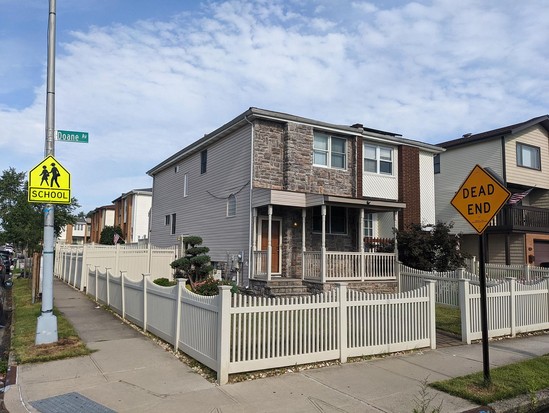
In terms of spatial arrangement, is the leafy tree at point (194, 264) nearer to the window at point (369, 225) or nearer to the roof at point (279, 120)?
the roof at point (279, 120)

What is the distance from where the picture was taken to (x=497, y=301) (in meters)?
10.1

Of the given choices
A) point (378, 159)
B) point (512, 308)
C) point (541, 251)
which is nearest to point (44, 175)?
point (512, 308)

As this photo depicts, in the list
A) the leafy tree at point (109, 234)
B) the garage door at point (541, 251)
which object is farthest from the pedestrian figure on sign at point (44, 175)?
the leafy tree at point (109, 234)

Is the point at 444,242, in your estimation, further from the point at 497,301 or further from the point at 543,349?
the point at 543,349

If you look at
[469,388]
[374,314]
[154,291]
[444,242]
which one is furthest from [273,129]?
[469,388]

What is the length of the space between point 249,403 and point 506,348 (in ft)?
19.6

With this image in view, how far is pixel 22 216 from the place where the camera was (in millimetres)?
20828

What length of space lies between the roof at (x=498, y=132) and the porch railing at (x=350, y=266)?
12.8 meters

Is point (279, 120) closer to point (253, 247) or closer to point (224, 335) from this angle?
point (253, 247)

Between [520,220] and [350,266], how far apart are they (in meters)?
13.9

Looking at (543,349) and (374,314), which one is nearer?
(374,314)

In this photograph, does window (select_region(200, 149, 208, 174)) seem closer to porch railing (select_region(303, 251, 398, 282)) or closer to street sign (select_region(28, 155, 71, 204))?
porch railing (select_region(303, 251, 398, 282))

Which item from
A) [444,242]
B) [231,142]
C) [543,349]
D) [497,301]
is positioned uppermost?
[231,142]

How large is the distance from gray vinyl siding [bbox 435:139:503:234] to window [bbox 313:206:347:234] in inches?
395
